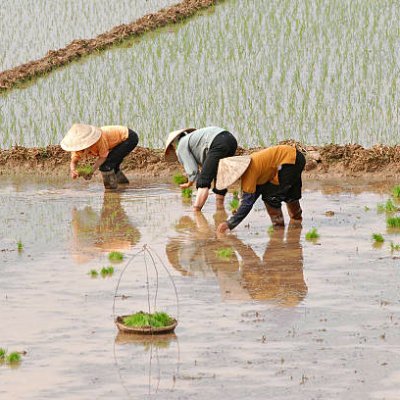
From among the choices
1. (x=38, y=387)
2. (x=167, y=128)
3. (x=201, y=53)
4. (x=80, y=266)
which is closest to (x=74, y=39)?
(x=201, y=53)

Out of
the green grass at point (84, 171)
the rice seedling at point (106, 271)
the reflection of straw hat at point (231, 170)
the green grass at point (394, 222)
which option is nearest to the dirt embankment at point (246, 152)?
the green grass at point (84, 171)

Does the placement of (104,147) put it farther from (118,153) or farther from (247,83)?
(247,83)

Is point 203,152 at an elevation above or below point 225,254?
above

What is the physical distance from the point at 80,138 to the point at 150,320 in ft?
17.2

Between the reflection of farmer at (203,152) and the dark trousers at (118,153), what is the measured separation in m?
1.35

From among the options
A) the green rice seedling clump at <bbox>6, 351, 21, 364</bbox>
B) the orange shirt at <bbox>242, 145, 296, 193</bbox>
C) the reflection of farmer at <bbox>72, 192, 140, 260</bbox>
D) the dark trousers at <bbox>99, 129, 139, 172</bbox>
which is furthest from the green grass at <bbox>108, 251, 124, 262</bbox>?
the dark trousers at <bbox>99, 129, 139, 172</bbox>

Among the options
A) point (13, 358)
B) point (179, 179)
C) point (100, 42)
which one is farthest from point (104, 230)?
point (100, 42)

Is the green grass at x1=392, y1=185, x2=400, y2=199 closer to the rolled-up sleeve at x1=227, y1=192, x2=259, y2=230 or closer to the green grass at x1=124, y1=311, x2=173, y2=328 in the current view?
the rolled-up sleeve at x1=227, y1=192, x2=259, y2=230

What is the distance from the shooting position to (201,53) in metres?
15.6

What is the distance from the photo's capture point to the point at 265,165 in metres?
9.88

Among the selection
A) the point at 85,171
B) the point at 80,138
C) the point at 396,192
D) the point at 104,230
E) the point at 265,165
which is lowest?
the point at 104,230

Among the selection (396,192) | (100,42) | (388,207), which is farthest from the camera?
(100,42)

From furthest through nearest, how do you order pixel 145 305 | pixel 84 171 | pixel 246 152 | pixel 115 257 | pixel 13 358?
pixel 246 152 < pixel 84 171 < pixel 115 257 < pixel 145 305 < pixel 13 358

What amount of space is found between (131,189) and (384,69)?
3.88 m
